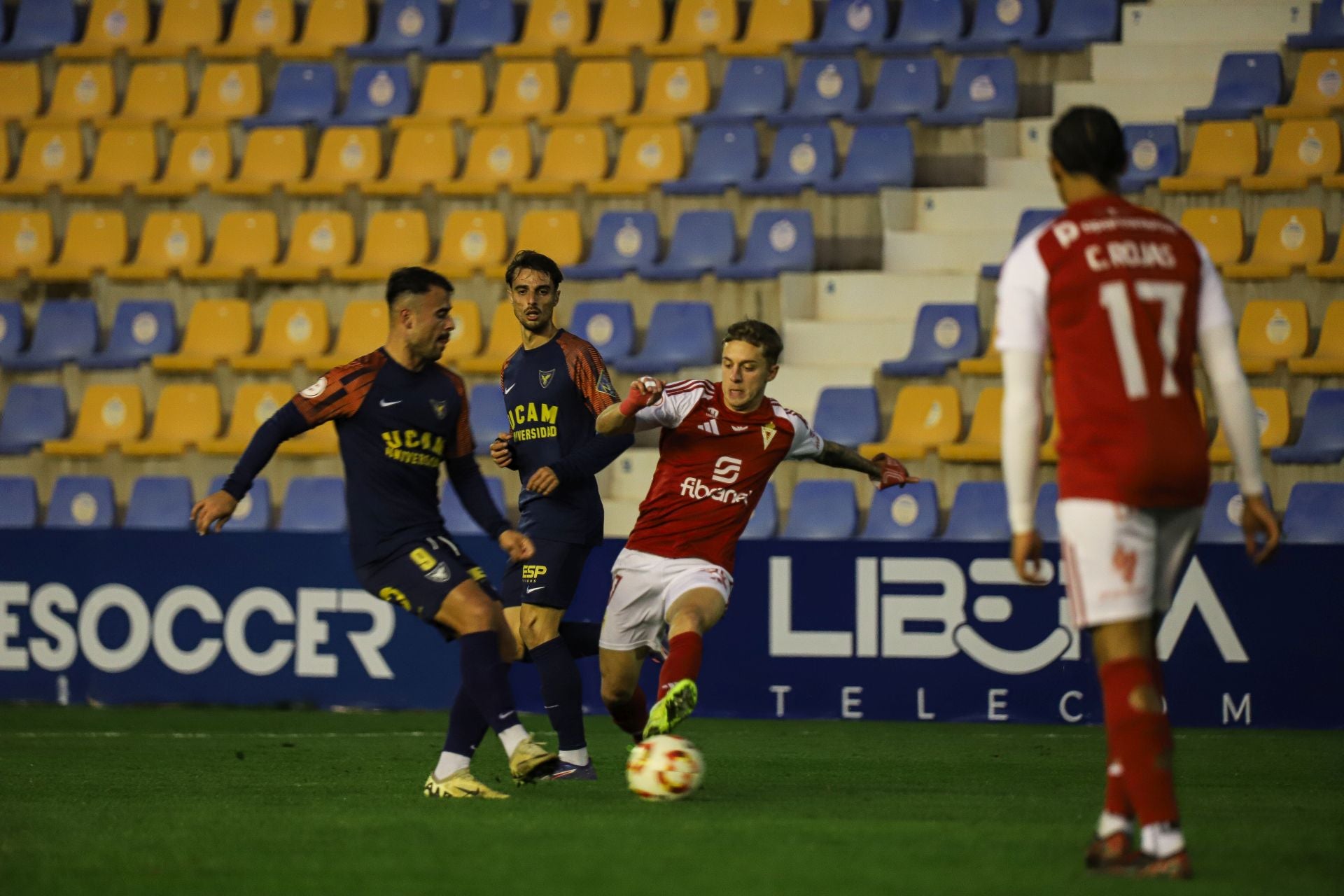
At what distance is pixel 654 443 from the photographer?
1191 centimetres

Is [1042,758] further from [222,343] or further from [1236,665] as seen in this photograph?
[222,343]

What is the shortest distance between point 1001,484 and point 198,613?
16.5 feet

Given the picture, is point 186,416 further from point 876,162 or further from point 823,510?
point 876,162

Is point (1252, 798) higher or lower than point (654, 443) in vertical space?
lower

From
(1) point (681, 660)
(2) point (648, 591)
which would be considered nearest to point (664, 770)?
(1) point (681, 660)

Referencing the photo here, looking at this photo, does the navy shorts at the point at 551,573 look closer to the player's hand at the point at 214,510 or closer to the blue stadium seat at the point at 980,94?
the player's hand at the point at 214,510

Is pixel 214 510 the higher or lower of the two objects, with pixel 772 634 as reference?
higher

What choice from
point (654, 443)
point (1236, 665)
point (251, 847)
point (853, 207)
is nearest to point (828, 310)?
point (853, 207)

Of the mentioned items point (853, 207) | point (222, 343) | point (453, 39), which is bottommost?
point (222, 343)

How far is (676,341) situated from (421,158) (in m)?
3.16

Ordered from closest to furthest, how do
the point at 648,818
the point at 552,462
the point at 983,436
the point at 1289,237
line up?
1. the point at 648,818
2. the point at 552,462
3. the point at 983,436
4. the point at 1289,237

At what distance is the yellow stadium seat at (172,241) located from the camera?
13.7 meters

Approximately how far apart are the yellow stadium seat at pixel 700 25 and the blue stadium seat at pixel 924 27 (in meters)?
1.29

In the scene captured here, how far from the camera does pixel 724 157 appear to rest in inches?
523
